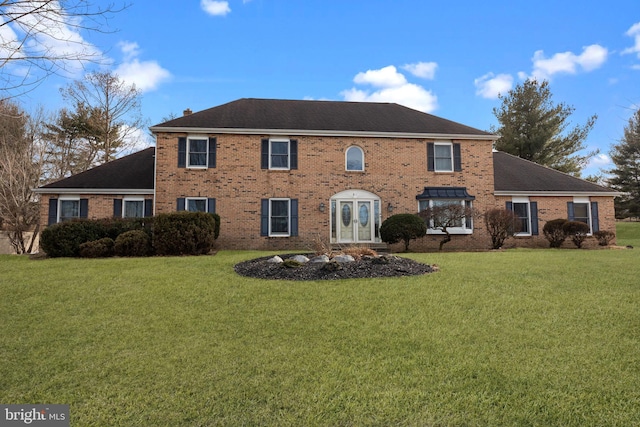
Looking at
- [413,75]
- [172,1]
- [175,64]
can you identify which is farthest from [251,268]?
[413,75]

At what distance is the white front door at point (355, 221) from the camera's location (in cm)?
1720

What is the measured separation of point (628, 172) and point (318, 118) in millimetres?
34711

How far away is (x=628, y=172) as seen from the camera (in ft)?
117

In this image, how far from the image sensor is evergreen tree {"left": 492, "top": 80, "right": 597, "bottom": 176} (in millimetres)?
32375

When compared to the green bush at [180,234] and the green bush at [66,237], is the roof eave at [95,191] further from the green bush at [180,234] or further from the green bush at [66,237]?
the green bush at [180,234]

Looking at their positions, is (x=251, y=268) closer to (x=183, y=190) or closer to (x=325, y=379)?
(x=325, y=379)

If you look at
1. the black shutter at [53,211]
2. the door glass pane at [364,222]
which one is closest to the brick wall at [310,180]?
the door glass pane at [364,222]

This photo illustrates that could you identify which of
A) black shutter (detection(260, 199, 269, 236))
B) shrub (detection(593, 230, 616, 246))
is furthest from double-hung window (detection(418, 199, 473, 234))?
black shutter (detection(260, 199, 269, 236))

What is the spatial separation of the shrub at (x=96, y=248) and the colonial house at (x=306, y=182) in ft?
14.5

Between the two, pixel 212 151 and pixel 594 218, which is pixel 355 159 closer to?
pixel 212 151

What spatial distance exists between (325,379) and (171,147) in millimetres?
15438

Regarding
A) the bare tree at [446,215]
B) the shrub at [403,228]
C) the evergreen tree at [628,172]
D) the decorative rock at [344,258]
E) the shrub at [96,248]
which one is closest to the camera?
the decorative rock at [344,258]

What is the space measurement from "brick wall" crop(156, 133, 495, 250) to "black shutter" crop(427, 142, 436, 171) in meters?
0.21

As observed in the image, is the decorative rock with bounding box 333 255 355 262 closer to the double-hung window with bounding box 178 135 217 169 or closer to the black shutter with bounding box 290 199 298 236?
the black shutter with bounding box 290 199 298 236
